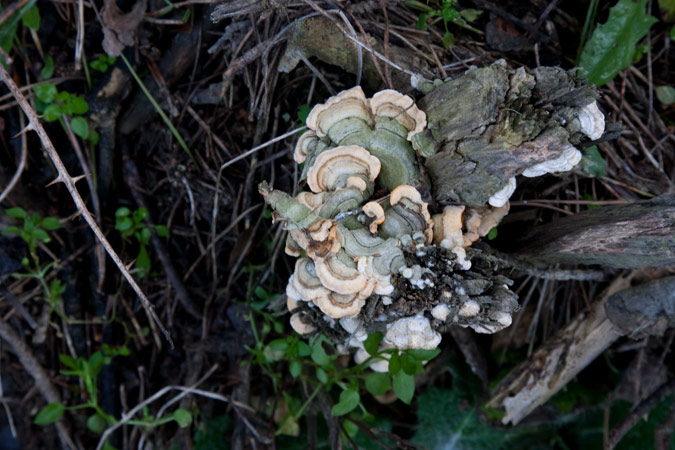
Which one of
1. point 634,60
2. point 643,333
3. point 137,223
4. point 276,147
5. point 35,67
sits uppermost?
point 35,67

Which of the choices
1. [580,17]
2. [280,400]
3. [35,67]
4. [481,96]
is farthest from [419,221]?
[35,67]

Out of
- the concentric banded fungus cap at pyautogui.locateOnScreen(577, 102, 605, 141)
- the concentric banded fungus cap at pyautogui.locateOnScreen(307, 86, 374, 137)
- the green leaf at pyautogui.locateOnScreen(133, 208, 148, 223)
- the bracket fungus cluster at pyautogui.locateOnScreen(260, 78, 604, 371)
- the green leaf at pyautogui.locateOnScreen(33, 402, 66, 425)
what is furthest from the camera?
the green leaf at pyautogui.locateOnScreen(33, 402, 66, 425)

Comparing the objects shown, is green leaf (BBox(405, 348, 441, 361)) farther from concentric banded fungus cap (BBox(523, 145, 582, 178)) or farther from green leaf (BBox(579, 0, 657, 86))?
green leaf (BBox(579, 0, 657, 86))

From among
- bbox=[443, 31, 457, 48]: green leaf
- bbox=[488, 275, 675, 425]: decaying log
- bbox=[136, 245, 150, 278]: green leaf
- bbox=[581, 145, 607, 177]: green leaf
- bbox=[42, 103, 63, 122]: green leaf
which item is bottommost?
bbox=[488, 275, 675, 425]: decaying log

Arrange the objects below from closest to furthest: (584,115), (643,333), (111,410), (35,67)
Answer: (584,115) < (643,333) < (35,67) < (111,410)

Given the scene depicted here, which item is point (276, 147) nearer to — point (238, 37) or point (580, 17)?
point (238, 37)

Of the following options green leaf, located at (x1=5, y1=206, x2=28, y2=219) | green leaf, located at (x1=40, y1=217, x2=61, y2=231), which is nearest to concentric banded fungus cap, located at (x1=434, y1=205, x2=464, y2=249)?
green leaf, located at (x1=40, y1=217, x2=61, y2=231)

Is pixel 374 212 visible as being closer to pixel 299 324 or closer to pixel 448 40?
pixel 299 324

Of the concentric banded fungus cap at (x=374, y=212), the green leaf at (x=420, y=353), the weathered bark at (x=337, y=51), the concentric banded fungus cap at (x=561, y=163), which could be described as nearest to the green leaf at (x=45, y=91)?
the weathered bark at (x=337, y=51)
